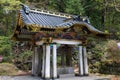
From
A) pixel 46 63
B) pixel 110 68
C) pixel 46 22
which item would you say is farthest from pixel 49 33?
pixel 110 68

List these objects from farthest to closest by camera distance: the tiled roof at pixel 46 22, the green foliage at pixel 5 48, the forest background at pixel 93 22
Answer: the green foliage at pixel 5 48
the forest background at pixel 93 22
the tiled roof at pixel 46 22

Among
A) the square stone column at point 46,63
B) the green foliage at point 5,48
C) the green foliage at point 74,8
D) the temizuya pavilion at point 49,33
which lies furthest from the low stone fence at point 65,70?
the green foliage at point 74,8

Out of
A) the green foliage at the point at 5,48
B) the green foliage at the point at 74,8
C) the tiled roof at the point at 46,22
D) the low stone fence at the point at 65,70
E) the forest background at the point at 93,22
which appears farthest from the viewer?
the green foliage at the point at 74,8

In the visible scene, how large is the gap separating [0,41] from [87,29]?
978 cm

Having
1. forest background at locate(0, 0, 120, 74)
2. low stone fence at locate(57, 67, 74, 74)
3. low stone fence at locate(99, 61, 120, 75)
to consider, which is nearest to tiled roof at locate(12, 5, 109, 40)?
low stone fence at locate(57, 67, 74, 74)

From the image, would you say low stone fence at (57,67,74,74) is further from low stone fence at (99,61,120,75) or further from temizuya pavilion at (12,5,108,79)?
low stone fence at (99,61,120,75)

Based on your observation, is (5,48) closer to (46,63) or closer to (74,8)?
(46,63)

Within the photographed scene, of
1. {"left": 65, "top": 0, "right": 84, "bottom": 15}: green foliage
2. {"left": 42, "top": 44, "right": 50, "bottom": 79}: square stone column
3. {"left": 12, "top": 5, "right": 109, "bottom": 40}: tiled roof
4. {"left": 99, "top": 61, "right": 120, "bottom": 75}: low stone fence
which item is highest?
{"left": 65, "top": 0, "right": 84, "bottom": 15}: green foliage

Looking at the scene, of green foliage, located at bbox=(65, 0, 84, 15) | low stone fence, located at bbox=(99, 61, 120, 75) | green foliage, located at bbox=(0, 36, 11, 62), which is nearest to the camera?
low stone fence, located at bbox=(99, 61, 120, 75)

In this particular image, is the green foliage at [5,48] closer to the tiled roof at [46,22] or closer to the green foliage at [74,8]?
the tiled roof at [46,22]

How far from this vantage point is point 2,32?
22953mm

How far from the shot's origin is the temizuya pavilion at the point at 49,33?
10.7m

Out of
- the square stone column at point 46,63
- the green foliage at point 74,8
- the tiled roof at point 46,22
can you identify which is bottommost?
the square stone column at point 46,63

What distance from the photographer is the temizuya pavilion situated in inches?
423
